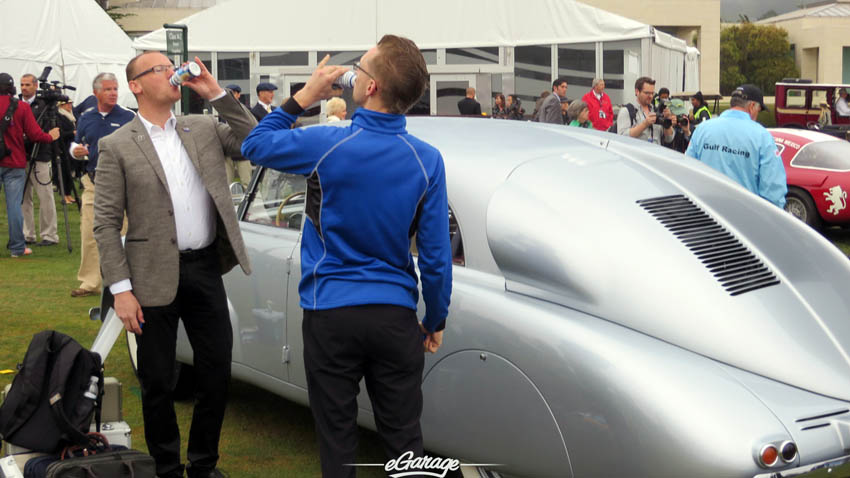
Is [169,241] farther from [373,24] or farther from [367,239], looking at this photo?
[373,24]

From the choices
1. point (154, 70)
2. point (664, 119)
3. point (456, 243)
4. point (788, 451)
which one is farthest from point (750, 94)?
point (664, 119)

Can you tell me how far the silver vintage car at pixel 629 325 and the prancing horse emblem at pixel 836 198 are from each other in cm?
892

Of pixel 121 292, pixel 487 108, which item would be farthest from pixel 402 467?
pixel 487 108

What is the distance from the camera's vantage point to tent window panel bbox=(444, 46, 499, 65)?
23000 millimetres

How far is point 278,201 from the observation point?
5.05 m

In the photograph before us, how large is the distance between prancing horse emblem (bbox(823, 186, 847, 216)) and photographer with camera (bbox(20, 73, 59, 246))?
955 centimetres

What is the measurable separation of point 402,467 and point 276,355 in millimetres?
1634

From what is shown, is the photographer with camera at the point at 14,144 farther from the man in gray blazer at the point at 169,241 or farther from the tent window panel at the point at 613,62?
the tent window panel at the point at 613,62

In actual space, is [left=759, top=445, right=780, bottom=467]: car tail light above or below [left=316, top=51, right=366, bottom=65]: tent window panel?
below

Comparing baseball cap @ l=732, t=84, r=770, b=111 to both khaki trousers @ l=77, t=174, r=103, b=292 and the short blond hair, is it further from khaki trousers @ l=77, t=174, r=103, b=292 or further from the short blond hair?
khaki trousers @ l=77, t=174, r=103, b=292

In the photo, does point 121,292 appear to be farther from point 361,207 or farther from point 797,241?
point 797,241

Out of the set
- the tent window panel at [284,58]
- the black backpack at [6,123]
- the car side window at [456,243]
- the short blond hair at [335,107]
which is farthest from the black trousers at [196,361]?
the tent window panel at [284,58]

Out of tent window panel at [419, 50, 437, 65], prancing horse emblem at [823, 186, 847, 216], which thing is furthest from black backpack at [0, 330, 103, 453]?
tent window panel at [419, 50, 437, 65]

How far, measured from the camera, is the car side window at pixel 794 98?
30203 millimetres
